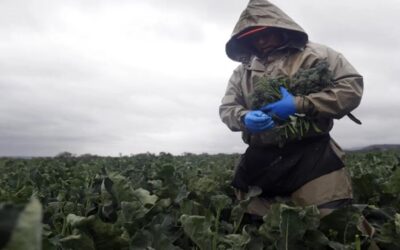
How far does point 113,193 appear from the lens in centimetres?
279

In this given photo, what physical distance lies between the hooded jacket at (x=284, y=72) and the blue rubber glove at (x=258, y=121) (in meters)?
0.10

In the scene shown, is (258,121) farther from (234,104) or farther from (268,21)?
(268,21)

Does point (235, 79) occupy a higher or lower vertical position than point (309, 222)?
higher

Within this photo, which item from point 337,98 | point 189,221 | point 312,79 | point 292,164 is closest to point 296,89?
point 312,79

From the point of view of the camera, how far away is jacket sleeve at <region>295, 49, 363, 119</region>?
3.14 meters

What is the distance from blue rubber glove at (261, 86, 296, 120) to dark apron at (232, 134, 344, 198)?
0.27 meters

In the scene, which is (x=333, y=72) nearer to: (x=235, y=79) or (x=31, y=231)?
(x=235, y=79)

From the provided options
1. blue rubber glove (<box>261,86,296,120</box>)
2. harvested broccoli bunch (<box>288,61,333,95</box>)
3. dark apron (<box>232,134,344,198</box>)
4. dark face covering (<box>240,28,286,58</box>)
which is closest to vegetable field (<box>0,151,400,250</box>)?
dark apron (<box>232,134,344,198</box>)

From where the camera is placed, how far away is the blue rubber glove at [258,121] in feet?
10.6

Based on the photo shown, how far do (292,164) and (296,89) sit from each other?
56 cm

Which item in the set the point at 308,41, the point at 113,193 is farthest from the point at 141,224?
the point at 308,41

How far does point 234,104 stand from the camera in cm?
379

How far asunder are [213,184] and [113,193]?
0.90 m

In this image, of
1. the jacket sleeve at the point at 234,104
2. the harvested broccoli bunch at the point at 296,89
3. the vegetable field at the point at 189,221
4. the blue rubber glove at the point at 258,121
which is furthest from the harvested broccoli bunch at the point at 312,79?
the vegetable field at the point at 189,221
